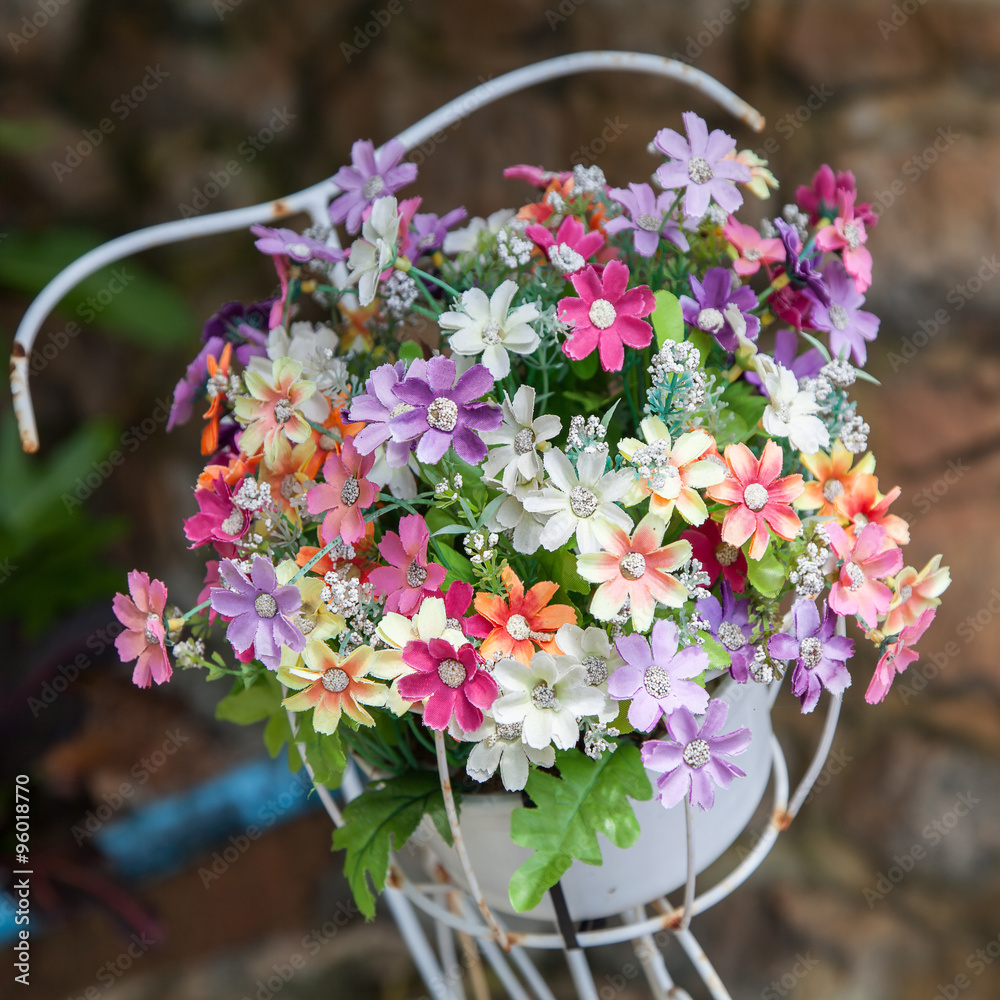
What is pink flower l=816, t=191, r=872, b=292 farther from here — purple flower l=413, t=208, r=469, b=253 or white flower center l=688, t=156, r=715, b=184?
purple flower l=413, t=208, r=469, b=253

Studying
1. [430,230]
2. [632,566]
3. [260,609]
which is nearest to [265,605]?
[260,609]

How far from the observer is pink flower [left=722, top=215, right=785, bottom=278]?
24.8 inches

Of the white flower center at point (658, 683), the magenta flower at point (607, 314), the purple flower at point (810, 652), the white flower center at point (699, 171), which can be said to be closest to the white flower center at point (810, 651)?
the purple flower at point (810, 652)

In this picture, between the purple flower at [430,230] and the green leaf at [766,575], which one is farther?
the purple flower at [430,230]

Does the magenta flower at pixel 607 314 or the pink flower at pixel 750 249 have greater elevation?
the pink flower at pixel 750 249

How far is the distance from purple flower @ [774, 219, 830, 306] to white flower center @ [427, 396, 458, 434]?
0.25 meters

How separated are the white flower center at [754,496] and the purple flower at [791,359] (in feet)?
0.50

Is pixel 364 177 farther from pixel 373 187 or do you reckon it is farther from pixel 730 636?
pixel 730 636

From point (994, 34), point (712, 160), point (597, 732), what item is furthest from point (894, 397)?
point (597, 732)

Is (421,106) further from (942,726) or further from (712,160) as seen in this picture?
(942,726)

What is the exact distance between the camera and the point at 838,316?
0.62 m

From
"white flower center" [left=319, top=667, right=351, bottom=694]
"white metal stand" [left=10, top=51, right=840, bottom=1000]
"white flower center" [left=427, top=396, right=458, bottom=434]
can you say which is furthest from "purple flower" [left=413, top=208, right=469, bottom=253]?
"white flower center" [left=319, top=667, right=351, bottom=694]

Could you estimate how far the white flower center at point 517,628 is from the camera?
0.51 metres

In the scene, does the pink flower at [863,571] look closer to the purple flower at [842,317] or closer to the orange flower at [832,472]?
the orange flower at [832,472]
